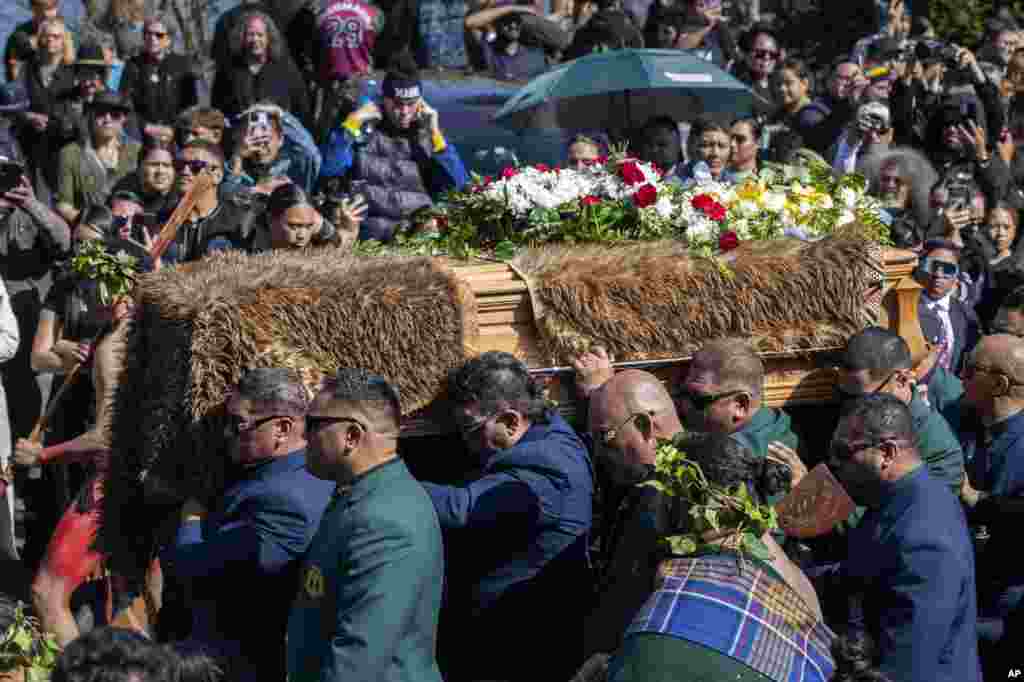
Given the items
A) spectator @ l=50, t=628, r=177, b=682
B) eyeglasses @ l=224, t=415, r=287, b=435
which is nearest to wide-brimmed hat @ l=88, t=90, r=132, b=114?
eyeglasses @ l=224, t=415, r=287, b=435

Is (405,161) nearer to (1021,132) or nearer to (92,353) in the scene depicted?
(92,353)

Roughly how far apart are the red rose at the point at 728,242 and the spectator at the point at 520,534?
39.7 inches

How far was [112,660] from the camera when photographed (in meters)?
3.19

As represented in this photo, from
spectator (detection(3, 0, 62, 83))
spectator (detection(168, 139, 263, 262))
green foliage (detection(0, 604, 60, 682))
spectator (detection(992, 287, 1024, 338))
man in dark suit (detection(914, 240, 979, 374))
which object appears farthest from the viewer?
spectator (detection(3, 0, 62, 83))

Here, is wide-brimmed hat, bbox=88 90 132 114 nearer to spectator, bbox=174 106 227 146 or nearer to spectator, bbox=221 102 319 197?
spectator, bbox=174 106 227 146

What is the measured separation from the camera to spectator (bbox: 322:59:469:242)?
340 inches

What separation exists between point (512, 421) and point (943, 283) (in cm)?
334

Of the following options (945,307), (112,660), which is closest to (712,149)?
(945,307)

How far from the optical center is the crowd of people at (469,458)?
13.0 ft

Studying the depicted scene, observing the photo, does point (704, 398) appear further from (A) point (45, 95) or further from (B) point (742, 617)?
(A) point (45, 95)

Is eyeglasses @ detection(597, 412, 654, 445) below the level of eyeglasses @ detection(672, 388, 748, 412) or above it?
above

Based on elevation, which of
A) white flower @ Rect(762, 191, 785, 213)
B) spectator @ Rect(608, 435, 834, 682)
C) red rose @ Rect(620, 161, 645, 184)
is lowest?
spectator @ Rect(608, 435, 834, 682)

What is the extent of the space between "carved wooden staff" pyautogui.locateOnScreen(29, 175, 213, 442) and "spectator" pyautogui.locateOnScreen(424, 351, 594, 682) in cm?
190

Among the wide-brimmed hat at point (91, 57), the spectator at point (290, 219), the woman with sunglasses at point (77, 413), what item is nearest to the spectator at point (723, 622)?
the woman with sunglasses at point (77, 413)
